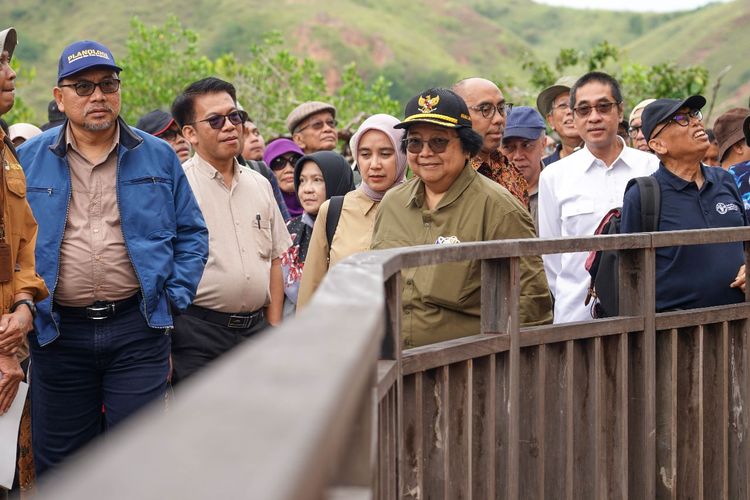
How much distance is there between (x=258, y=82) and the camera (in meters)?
38.6

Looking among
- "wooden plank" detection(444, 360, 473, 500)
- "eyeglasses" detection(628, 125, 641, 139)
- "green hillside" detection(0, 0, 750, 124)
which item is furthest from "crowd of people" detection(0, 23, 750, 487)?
"green hillside" detection(0, 0, 750, 124)

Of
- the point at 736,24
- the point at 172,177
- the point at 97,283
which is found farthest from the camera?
the point at 736,24

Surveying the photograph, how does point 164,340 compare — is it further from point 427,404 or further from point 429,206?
point 427,404

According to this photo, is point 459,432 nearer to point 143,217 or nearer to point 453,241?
point 453,241

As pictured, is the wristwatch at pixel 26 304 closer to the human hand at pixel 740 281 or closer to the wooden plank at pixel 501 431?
the wooden plank at pixel 501 431

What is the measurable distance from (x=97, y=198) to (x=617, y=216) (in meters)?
2.44

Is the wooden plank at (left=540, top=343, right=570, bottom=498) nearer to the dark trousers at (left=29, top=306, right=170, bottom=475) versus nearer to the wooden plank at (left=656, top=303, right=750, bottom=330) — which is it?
the wooden plank at (left=656, top=303, right=750, bottom=330)

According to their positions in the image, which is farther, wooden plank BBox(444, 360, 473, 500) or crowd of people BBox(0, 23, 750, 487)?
crowd of people BBox(0, 23, 750, 487)

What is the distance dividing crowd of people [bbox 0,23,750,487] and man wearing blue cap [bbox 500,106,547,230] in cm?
90

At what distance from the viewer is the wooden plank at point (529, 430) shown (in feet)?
13.3

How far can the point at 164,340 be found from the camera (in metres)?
5.31

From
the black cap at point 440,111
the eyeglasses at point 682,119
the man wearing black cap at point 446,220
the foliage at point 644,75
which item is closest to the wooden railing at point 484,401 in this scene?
the man wearing black cap at point 446,220

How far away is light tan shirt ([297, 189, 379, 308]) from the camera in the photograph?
5.69 metres

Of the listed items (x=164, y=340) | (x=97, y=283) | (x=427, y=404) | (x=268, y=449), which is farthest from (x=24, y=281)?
(x=268, y=449)
